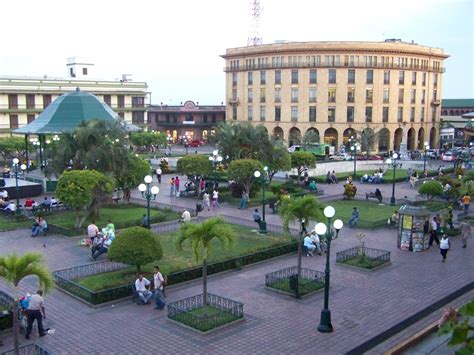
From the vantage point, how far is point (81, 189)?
91.9 feet

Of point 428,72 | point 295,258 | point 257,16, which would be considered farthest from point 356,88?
point 295,258

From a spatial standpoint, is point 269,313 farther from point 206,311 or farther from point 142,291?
point 142,291

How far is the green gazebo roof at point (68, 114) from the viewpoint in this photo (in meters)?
50.1

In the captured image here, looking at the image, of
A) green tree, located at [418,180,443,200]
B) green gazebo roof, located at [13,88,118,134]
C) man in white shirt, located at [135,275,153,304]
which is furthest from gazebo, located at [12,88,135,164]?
man in white shirt, located at [135,275,153,304]

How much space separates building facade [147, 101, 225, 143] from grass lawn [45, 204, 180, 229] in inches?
2739

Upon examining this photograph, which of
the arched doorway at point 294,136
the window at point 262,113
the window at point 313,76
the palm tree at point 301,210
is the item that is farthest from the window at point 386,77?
the palm tree at point 301,210

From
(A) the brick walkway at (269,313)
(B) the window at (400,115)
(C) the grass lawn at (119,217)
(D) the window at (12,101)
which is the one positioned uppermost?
(D) the window at (12,101)

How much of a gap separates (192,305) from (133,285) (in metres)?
2.40

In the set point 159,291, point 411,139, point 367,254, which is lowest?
point 367,254

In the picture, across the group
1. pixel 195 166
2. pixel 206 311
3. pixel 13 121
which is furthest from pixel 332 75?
pixel 206 311

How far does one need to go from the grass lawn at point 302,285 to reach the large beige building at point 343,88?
6494 cm

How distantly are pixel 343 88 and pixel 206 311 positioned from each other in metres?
71.5

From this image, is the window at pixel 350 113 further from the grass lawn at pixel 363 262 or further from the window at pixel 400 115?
the grass lawn at pixel 363 262

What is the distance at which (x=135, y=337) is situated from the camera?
1566cm
